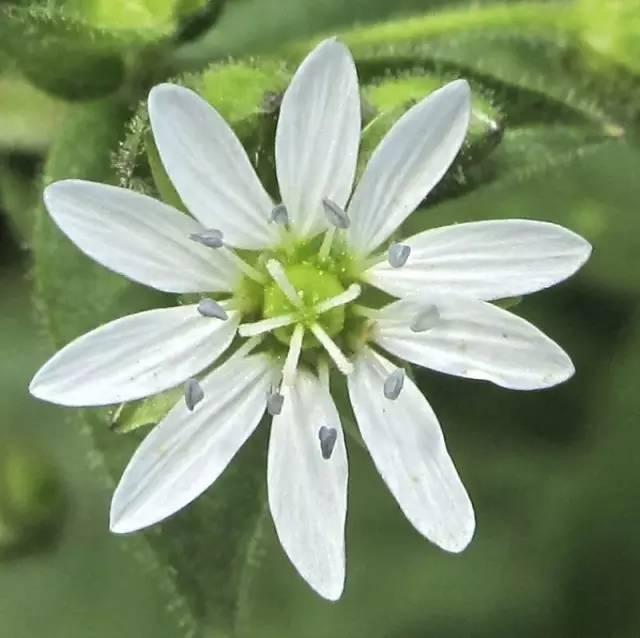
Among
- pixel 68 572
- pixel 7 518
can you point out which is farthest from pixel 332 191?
pixel 68 572

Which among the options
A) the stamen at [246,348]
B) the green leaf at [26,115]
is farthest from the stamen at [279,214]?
the green leaf at [26,115]

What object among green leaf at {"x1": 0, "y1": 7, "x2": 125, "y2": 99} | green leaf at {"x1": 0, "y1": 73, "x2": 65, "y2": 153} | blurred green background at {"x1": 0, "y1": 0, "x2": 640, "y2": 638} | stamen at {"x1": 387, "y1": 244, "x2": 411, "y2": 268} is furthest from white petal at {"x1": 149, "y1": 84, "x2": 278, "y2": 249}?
blurred green background at {"x1": 0, "y1": 0, "x2": 640, "y2": 638}

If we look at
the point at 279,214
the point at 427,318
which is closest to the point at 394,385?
the point at 427,318

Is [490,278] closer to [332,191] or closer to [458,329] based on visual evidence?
[458,329]

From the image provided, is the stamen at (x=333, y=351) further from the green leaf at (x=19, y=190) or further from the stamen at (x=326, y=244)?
the green leaf at (x=19, y=190)

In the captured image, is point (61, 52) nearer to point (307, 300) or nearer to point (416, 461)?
point (307, 300)

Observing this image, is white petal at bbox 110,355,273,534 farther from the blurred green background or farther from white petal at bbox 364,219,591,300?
the blurred green background

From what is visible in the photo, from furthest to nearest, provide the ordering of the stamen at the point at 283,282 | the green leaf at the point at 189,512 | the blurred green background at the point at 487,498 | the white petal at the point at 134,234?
the blurred green background at the point at 487,498 < the green leaf at the point at 189,512 < the stamen at the point at 283,282 < the white petal at the point at 134,234
